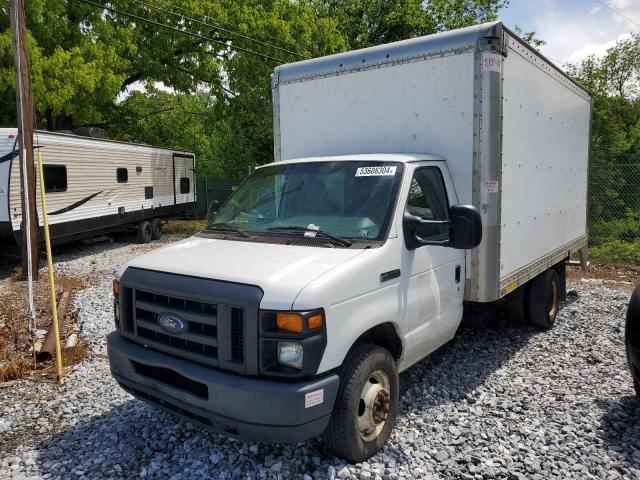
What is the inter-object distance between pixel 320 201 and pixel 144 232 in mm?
13758

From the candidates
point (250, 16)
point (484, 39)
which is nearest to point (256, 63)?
point (250, 16)

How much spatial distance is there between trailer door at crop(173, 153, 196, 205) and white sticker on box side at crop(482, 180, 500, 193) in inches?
614

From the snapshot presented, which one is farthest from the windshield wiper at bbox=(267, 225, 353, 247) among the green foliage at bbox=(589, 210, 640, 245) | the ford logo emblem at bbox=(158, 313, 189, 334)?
the green foliage at bbox=(589, 210, 640, 245)

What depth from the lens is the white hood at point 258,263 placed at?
2.99m

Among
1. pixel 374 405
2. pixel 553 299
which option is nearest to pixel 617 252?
pixel 553 299

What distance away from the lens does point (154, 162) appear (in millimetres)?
16906

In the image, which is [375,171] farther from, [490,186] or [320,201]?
[490,186]

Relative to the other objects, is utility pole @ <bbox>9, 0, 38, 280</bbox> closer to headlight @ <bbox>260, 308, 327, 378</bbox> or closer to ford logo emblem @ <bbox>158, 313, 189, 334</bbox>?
ford logo emblem @ <bbox>158, 313, 189, 334</bbox>

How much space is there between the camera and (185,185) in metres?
19.5

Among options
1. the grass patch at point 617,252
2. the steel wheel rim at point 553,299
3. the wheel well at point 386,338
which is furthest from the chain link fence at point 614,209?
the wheel well at point 386,338

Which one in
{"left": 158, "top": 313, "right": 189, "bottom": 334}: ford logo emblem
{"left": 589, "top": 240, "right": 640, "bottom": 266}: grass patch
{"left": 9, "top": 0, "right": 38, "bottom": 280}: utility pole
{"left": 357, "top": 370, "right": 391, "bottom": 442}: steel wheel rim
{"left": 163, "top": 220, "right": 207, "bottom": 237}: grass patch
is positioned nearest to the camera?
{"left": 158, "top": 313, "right": 189, "bottom": 334}: ford logo emblem

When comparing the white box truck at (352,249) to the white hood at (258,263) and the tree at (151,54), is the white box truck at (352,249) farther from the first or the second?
the tree at (151,54)

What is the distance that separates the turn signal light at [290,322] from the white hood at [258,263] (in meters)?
0.05

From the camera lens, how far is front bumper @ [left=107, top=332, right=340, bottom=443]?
2.88m
